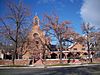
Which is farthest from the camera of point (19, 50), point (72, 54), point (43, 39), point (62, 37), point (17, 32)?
point (72, 54)

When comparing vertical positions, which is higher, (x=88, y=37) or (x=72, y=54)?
(x=88, y=37)

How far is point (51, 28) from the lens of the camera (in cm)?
5025

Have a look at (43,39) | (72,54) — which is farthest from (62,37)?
(72,54)

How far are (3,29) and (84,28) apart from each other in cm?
2454

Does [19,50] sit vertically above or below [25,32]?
below

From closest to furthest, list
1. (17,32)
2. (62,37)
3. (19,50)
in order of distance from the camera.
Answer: (17,32), (62,37), (19,50)

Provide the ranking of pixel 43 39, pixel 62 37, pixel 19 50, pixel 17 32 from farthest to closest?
pixel 43 39, pixel 19 50, pixel 62 37, pixel 17 32

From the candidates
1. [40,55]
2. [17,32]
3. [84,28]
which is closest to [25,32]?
[17,32]

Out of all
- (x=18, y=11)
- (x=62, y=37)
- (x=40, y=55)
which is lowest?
(x=40, y=55)

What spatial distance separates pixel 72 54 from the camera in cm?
7056

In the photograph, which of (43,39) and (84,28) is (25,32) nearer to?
(43,39)

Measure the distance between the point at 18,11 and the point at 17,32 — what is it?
4.69 m

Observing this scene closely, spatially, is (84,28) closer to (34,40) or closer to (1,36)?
(34,40)

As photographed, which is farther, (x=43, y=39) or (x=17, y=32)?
(x=43, y=39)
